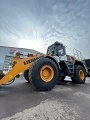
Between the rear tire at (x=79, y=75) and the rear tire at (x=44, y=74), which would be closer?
the rear tire at (x=44, y=74)

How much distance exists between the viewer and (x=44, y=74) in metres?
4.78

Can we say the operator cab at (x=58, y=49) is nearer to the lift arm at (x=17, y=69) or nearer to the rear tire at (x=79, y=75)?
the rear tire at (x=79, y=75)

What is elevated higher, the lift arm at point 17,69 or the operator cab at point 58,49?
the operator cab at point 58,49

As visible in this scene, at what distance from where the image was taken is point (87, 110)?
296 cm

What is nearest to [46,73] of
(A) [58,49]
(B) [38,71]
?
(B) [38,71]

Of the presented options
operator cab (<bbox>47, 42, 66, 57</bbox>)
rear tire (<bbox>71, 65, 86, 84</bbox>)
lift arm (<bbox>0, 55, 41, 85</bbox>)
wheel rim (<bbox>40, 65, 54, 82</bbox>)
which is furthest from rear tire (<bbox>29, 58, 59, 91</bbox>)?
rear tire (<bbox>71, 65, 86, 84</bbox>)

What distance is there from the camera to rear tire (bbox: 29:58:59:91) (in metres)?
4.39

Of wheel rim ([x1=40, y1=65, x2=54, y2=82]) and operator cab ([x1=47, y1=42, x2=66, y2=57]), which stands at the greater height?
operator cab ([x1=47, y1=42, x2=66, y2=57])

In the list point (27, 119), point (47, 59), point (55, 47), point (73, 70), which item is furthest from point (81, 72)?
point (27, 119)

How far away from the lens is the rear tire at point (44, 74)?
4391mm

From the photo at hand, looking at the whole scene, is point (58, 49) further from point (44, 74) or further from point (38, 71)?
point (38, 71)

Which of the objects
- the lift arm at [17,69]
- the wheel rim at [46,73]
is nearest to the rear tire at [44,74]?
the wheel rim at [46,73]

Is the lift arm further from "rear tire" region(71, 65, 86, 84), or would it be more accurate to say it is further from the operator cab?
"rear tire" region(71, 65, 86, 84)

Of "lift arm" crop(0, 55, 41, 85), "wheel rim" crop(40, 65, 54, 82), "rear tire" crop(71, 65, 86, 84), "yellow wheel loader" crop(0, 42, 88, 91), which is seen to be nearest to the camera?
"lift arm" crop(0, 55, 41, 85)
